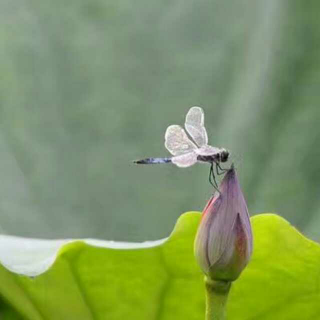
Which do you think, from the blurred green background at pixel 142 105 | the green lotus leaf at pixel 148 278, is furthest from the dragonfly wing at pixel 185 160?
the blurred green background at pixel 142 105

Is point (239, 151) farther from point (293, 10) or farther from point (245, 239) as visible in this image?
point (245, 239)

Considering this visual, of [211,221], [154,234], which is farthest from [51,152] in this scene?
[211,221]

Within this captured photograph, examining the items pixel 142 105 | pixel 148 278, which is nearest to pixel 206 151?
pixel 148 278

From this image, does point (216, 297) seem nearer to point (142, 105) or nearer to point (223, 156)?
point (223, 156)

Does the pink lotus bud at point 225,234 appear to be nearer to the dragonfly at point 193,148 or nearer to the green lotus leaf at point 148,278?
the dragonfly at point 193,148

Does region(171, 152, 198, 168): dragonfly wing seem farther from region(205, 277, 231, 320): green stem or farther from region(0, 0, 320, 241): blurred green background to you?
region(0, 0, 320, 241): blurred green background

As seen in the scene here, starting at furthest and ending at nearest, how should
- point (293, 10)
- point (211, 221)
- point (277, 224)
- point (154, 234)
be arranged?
point (293, 10), point (154, 234), point (277, 224), point (211, 221)
